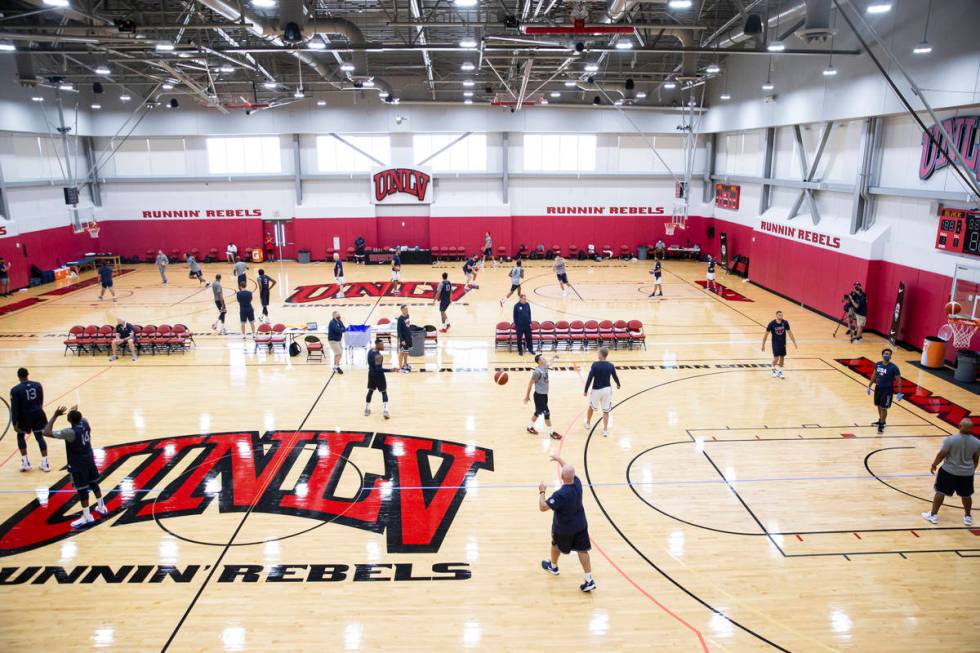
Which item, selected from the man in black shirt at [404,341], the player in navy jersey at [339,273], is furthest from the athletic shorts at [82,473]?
the player in navy jersey at [339,273]

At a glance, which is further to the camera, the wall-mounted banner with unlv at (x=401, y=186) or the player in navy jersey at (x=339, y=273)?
the wall-mounted banner with unlv at (x=401, y=186)

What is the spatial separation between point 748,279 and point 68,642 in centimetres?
3158

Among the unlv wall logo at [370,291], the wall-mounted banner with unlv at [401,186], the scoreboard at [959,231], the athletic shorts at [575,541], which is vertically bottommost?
the athletic shorts at [575,541]

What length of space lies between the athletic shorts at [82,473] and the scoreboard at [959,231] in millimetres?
22383

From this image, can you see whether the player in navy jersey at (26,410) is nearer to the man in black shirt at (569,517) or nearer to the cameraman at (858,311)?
the man in black shirt at (569,517)

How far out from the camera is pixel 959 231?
18.7 m

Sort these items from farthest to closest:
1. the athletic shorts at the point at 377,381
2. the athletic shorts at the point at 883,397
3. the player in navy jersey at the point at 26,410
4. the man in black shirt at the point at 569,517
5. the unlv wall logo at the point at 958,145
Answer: the unlv wall logo at the point at 958,145, the athletic shorts at the point at 377,381, the athletic shorts at the point at 883,397, the player in navy jersey at the point at 26,410, the man in black shirt at the point at 569,517

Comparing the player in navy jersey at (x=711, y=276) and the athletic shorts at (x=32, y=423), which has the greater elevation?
the player in navy jersey at (x=711, y=276)

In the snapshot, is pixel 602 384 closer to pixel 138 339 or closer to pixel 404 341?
pixel 404 341

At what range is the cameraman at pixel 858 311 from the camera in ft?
71.0

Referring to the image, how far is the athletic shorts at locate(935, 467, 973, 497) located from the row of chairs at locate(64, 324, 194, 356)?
65.4 ft

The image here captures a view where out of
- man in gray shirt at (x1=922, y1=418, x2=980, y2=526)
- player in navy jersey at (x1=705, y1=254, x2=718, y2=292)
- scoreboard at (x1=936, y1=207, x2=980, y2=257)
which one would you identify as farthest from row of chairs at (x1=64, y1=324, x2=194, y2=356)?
scoreboard at (x1=936, y1=207, x2=980, y2=257)

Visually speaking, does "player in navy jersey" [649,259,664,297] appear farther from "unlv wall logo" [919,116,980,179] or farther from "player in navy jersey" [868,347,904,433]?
"player in navy jersey" [868,347,904,433]

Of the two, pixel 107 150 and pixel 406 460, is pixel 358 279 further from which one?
pixel 406 460
